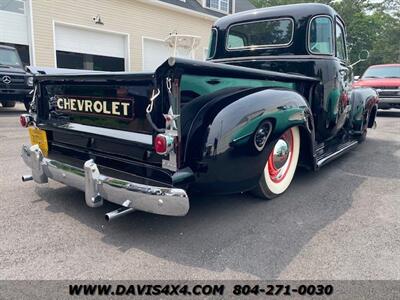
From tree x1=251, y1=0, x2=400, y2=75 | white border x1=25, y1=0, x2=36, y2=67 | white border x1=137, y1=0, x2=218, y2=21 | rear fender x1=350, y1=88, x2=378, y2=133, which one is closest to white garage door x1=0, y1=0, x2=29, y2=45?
white border x1=25, y1=0, x2=36, y2=67

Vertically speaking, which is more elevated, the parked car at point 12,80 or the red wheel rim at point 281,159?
the parked car at point 12,80

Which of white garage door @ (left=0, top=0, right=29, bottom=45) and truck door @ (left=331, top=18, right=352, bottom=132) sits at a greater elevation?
white garage door @ (left=0, top=0, right=29, bottom=45)

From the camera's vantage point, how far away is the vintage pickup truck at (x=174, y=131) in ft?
7.48

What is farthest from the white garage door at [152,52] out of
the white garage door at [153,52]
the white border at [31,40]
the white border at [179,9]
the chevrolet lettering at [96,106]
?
the chevrolet lettering at [96,106]

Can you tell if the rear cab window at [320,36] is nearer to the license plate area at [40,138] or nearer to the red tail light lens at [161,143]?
the red tail light lens at [161,143]

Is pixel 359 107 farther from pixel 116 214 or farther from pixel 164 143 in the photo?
pixel 116 214

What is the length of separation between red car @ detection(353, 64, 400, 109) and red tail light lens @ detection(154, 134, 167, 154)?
9.31m

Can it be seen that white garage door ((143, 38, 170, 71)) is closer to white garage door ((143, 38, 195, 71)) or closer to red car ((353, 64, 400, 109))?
white garage door ((143, 38, 195, 71))

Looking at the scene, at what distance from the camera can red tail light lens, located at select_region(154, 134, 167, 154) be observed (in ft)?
7.25

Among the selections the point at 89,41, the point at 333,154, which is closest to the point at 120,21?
the point at 89,41

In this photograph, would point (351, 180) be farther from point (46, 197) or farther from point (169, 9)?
point (169, 9)

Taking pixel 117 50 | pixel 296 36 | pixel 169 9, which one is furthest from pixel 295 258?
pixel 169 9

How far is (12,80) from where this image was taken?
30.1 feet

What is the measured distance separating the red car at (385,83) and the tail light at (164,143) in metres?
9.28
